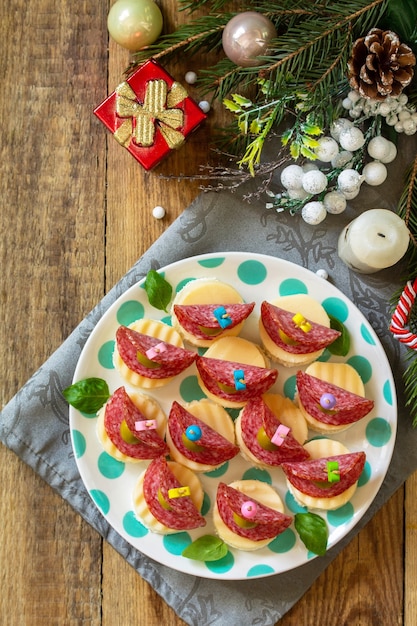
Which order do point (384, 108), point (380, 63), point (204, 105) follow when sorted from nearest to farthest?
point (380, 63)
point (384, 108)
point (204, 105)

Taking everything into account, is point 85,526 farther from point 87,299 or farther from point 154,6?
point 154,6

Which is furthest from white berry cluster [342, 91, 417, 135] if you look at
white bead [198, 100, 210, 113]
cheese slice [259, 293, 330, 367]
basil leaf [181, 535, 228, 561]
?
basil leaf [181, 535, 228, 561]

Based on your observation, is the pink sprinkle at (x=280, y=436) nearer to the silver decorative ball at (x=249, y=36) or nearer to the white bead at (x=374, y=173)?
the white bead at (x=374, y=173)

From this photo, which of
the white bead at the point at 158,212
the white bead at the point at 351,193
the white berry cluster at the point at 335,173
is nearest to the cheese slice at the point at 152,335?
the white bead at the point at 158,212

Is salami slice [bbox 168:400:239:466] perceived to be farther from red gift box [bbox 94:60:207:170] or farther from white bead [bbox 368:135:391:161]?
white bead [bbox 368:135:391:161]

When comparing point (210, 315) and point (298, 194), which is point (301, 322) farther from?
point (298, 194)

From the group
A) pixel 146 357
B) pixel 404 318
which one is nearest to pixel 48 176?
pixel 146 357

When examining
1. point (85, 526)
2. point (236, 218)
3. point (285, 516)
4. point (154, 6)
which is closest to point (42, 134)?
point (154, 6)
